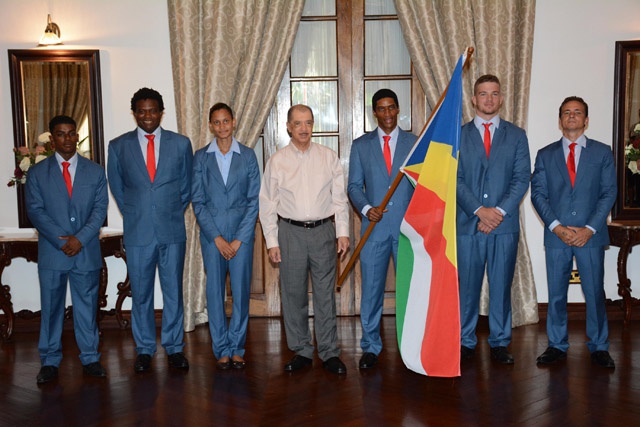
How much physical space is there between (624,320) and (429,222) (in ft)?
8.00

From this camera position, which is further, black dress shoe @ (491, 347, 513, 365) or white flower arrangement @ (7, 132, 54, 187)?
white flower arrangement @ (7, 132, 54, 187)

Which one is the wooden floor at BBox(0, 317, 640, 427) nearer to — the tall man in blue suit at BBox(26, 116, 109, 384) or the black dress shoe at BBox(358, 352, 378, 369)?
the black dress shoe at BBox(358, 352, 378, 369)

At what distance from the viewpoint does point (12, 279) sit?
529 centimetres

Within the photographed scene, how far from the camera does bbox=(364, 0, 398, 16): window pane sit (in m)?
5.19

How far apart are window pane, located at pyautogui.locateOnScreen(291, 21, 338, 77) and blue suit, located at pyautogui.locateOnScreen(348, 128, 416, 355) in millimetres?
1473

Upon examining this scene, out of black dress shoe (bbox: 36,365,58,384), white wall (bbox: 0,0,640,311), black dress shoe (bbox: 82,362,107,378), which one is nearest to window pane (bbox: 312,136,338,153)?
white wall (bbox: 0,0,640,311)

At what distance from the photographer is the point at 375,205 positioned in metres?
3.93

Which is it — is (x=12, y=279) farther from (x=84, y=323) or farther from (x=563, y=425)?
(x=563, y=425)

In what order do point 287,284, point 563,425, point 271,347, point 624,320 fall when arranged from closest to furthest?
point 563,425
point 287,284
point 271,347
point 624,320

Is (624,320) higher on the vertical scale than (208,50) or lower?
lower

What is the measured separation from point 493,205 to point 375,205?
0.75 metres

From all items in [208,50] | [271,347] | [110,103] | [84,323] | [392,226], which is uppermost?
[208,50]

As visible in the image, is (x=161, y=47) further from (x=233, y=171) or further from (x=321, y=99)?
(x=233, y=171)

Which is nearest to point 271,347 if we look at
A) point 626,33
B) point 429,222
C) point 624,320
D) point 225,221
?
point 225,221
